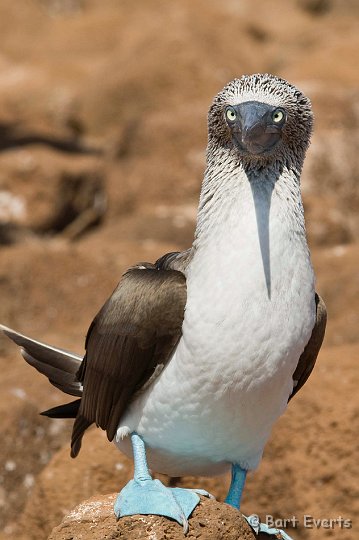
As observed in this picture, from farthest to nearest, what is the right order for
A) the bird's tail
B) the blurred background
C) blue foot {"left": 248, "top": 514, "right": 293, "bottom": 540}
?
the blurred background
the bird's tail
blue foot {"left": 248, "top": 514, "right": 293, "bottom": 540}

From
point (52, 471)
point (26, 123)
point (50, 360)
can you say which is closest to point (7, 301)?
point (52, 471)

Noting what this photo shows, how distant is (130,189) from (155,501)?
9844 mm

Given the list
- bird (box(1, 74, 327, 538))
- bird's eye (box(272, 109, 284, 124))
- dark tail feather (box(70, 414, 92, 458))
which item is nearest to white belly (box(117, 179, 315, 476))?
bird (box(1, 74, 327, 538))

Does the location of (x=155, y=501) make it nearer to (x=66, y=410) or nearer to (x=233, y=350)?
(x=233, y=350)

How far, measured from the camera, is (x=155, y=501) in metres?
4.48

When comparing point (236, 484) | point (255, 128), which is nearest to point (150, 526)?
point (236, 484)

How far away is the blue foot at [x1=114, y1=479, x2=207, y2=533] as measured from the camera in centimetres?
443

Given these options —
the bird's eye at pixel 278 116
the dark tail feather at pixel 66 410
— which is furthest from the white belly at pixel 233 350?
the dark tail feather at pixel 66 410

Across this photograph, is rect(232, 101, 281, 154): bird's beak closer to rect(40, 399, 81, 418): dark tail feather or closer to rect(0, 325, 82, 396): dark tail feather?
rect(0, 325, 82, 396): dark tail feather

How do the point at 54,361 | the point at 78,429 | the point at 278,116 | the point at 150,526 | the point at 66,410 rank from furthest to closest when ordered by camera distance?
the point at 66,410 → the point at 54,361 → the point at 78,429 → the point at 278,116 → the point at 150,526

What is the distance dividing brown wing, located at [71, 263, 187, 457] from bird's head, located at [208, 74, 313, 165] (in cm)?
67

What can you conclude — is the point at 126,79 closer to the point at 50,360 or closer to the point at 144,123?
the point at 144,123

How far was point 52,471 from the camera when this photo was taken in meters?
6.37

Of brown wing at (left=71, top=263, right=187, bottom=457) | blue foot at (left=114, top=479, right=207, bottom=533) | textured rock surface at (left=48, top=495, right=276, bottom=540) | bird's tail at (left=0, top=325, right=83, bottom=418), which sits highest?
brown wing at (left=71, top=263, right=187, bottom=457)
